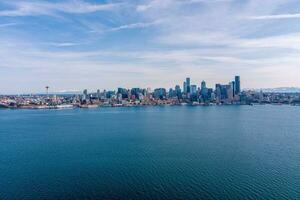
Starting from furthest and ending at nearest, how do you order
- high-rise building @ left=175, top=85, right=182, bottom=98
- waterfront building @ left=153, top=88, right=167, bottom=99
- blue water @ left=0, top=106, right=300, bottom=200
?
1. high-rise building @ left=175, top=85, right=182, bottom=98
2. waterfront building @ left=153, top=88, right=167, bottom=99
3. blue water @ left=0, top=106, right=300, bottom=200

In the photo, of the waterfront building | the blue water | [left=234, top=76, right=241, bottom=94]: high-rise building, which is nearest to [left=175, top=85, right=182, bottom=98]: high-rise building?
the waterfront building

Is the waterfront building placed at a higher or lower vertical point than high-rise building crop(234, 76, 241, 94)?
lower

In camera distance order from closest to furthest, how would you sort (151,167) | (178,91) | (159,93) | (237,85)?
(151,167)
(237,85)
(159,93)
(178,91)

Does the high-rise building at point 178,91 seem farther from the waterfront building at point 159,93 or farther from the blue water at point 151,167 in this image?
the blue water at point 151,167

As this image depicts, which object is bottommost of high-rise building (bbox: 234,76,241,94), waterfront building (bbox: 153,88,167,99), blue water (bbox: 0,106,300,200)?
blue water (bbox: 0,106,300,200)

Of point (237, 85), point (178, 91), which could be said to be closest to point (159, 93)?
point (178, 91)

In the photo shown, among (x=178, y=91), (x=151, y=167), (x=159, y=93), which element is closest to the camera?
(x=151, y=167)

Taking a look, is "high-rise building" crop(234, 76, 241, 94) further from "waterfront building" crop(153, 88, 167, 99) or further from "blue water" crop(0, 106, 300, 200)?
"blue water" crop(0, 106, 300, 200)

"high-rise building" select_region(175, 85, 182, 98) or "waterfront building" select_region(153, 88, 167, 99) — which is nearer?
"waterfront building" select_region(153, 88, 167, 99)

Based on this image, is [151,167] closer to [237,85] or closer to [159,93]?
→ [159,93]

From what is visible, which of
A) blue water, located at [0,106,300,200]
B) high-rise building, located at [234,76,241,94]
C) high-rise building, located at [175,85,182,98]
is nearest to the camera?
blue water, located at [0,106,300,200]

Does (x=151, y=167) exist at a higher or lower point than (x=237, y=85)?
lower
